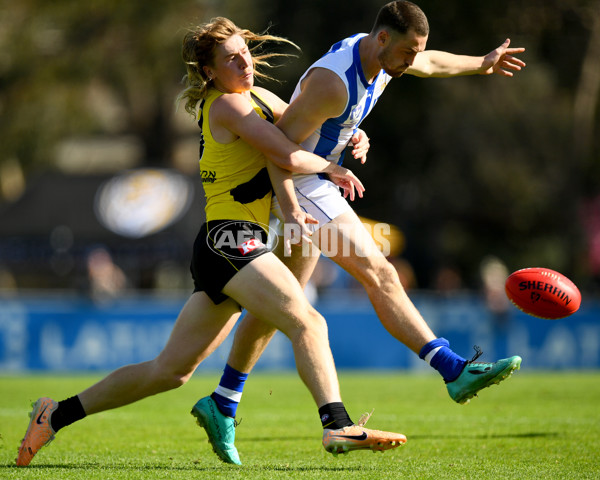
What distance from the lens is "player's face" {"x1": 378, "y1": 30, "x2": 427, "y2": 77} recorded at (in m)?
4.80

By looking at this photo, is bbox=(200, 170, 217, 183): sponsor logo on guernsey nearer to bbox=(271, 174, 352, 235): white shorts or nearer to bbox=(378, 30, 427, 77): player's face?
bbox=(271, 174, 352, 235): white shorts

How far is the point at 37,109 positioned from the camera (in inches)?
961

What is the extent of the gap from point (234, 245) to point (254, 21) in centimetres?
2063

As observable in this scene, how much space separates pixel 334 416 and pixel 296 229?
98 centimetres

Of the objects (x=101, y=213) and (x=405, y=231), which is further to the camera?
(x=405, y=231)

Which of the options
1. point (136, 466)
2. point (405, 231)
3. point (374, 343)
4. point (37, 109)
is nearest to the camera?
point (136, 466)

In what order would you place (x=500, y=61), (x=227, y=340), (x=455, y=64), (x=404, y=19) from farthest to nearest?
(x=227, y=340) → (x=500, y=61) → (x=455, y=64) → (x=404, y=19)

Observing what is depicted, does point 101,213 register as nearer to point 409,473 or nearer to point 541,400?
point 541,400

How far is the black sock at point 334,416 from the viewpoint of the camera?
4.52 meters

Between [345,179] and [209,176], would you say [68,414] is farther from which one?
[345,179]

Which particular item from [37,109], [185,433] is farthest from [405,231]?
[185,433]

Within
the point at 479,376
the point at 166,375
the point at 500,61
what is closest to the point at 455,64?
the point at 500,61

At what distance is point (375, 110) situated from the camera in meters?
24.7

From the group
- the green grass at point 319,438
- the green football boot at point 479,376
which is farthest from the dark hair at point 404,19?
the green grass at point 319,438
